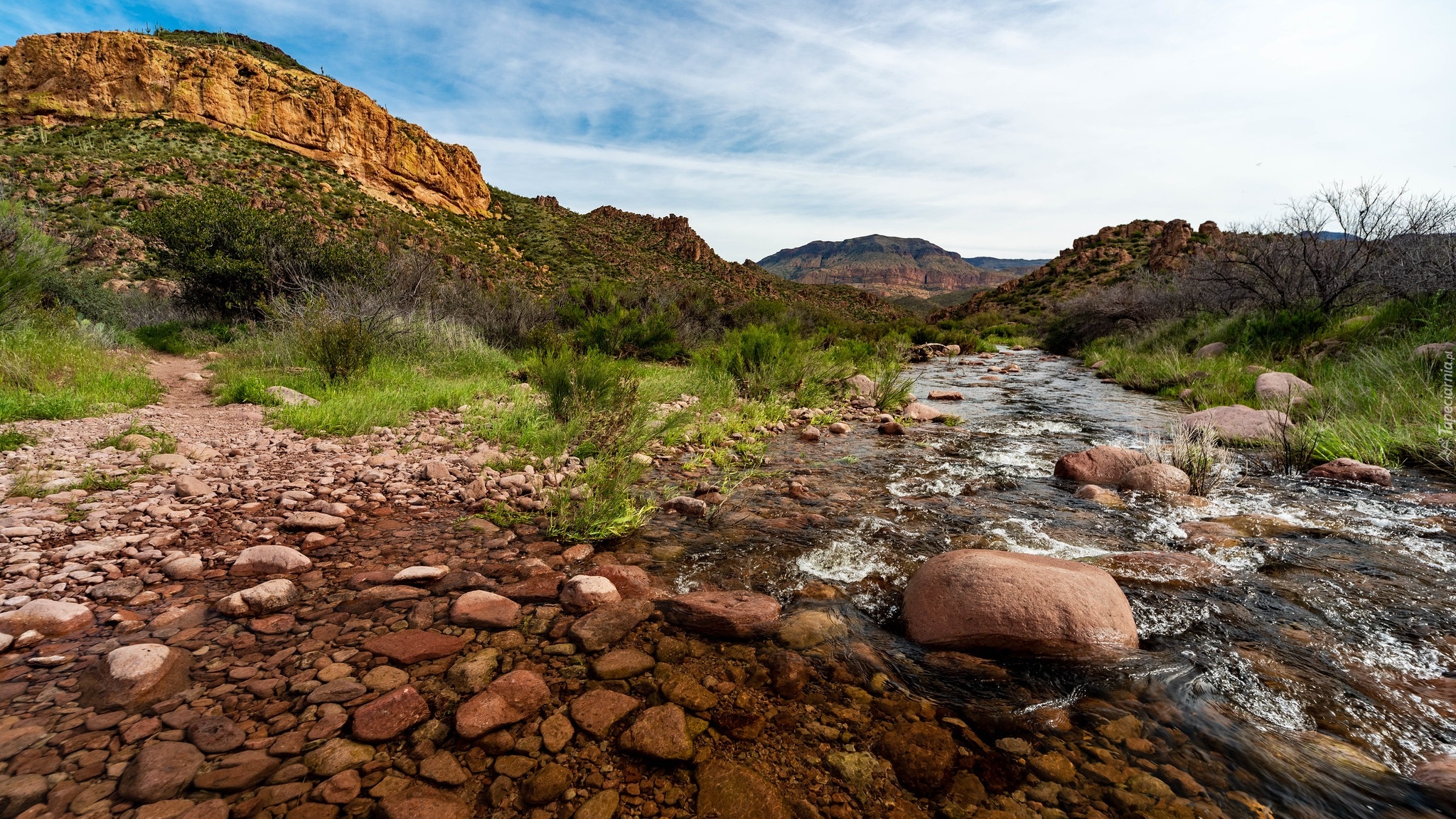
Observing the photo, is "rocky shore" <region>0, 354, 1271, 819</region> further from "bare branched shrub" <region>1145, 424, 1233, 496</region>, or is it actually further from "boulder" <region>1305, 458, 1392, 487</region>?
"boulder" <region>1305, 458, 1392, 487</region>

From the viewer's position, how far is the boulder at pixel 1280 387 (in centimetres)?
655

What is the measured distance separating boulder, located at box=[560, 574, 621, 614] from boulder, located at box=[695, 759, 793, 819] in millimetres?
1011

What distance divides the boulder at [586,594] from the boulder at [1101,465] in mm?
4018

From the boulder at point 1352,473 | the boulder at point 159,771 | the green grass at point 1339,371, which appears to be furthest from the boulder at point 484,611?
the green grass at point 1339,371

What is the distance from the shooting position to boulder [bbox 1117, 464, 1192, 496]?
4.18 m

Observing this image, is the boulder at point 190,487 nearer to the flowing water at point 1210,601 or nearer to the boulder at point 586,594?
the boulder at point 586,594

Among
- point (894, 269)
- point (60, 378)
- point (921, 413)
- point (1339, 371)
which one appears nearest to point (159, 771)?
point (60, 378)

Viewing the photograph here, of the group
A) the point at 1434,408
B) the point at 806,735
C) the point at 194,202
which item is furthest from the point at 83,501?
the point at 194,202

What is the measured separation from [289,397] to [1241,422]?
988 centimetres

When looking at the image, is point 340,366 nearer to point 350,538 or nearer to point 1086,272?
point 350,538

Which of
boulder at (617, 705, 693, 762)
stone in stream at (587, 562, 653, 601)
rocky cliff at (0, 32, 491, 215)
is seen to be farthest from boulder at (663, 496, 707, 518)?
rocky cliff at (0, 32, 491, 215)

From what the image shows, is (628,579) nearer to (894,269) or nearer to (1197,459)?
(1197,459)

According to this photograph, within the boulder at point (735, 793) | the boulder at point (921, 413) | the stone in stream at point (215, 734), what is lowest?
the boulder at point (735, 793)

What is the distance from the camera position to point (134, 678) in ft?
5.63
